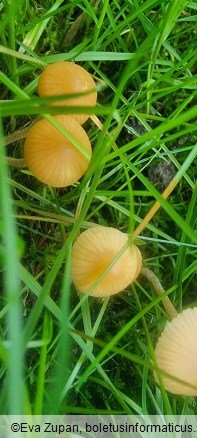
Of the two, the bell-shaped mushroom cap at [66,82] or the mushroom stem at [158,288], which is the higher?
the bell-shaped mushroom cap at [66,82]

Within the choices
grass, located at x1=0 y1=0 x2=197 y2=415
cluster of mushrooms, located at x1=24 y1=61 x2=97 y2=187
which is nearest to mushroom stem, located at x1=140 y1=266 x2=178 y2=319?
grass, located at x1=0 y1=0 x2=197 y2=415

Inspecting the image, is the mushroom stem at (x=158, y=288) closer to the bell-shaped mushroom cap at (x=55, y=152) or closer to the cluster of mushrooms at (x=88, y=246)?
the cluster of mushrooms at (x=88, y=246)

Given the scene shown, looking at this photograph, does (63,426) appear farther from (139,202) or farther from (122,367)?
(139,202)

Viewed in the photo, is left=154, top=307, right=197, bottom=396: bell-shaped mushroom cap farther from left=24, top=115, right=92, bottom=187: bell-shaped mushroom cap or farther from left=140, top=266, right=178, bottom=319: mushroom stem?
left=24, top=115, right=92, bottom=187: bell-shaped mushroom cap

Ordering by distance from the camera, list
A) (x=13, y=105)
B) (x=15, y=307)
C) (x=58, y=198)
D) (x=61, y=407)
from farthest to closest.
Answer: (x=58, y=198), (x=61, y=407), (x=13, y=105), (x=15, y=307)

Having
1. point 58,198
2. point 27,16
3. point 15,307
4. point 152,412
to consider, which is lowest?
point 152,412

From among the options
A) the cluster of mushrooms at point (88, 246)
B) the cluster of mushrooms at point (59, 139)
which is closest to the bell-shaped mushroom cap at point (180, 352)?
the cluster of mushrooms at point (88, 246)

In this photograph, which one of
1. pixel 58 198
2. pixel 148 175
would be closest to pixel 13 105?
pixel 58 198
